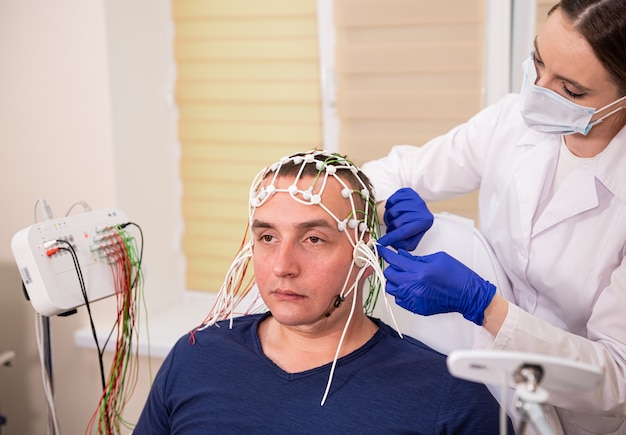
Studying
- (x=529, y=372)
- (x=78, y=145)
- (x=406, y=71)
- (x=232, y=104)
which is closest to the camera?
(x=529, y=372)

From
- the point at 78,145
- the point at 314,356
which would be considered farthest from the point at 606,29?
the point at 78,145

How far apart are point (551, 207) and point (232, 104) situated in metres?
1.34

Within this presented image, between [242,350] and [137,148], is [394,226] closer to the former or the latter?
[242,350]

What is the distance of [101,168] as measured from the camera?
7.82 feet

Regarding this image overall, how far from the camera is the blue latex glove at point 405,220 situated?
1500 millimetres

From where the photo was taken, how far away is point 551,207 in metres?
1.54

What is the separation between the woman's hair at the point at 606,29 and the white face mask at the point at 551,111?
0.09 metres

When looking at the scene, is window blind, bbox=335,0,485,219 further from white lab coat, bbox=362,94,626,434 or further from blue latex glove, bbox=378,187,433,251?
blue latex glove, bbox=378,187,433,251

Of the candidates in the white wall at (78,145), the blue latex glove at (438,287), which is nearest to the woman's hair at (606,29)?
the blue latex glove at (438,287)

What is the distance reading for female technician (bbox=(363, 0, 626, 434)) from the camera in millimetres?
1332

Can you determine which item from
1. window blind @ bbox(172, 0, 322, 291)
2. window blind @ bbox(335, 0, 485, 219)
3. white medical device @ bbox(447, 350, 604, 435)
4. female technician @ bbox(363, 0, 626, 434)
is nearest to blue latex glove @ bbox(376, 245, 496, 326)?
female technician @ bbox(363, 0, 626, 434)

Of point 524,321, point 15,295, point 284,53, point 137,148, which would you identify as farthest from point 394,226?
point 15,295

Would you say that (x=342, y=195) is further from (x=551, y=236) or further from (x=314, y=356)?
(x=551, y=236)

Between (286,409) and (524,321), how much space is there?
1.61ft
